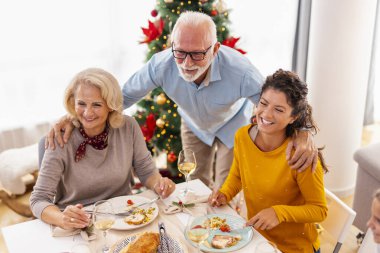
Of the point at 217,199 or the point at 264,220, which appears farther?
the point at 217,199

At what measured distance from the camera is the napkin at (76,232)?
5.63 feet

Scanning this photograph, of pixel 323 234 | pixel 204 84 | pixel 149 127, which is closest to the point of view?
pixel 204 84

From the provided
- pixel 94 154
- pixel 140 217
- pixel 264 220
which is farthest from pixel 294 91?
pixel 94 154

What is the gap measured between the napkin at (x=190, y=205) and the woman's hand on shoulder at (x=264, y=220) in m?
0.22

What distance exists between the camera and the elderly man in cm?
227

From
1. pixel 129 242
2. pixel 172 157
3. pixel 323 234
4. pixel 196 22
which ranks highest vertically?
pixel 196 22

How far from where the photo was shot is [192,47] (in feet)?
7.41

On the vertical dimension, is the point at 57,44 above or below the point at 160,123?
above

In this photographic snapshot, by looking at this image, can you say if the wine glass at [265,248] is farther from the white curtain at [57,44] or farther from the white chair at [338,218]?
the white curtain at [57,44]

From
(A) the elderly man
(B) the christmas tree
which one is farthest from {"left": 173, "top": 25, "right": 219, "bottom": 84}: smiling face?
(B) the christmas tree

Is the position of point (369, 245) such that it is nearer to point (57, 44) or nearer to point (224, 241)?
point (224, 241)

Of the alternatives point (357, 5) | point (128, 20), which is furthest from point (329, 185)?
point (128, 20)

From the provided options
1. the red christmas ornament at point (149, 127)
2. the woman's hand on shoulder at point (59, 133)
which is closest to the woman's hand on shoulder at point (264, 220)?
the woman's hand on shoulder at point (59, 133)

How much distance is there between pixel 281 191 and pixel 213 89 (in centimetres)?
79
